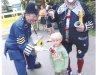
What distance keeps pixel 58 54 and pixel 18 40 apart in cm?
62

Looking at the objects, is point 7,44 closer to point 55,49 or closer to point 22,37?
point 22,37

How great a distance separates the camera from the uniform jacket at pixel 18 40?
107 inches

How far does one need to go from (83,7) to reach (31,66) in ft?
5.51

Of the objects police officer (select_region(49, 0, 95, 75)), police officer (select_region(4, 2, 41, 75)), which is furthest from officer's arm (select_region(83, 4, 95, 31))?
police officer (select_region(4, 2, 41, 75))

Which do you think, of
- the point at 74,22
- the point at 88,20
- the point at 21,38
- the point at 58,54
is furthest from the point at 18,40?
the point at 88,20

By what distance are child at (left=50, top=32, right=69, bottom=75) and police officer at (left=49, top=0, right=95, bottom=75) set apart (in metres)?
0.16

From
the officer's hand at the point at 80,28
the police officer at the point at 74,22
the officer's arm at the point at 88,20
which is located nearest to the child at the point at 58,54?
the police officer at the point at 74,22

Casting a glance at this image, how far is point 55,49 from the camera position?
2668 mm

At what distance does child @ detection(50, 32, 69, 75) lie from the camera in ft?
8.62

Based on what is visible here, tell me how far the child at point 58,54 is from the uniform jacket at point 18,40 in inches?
13.4

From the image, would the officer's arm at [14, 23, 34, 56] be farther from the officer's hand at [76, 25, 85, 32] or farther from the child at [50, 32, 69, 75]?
the officer's hand at [76, 25, 85, 32]

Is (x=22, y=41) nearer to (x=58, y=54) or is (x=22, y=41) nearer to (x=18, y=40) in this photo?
(x=18, y=40)

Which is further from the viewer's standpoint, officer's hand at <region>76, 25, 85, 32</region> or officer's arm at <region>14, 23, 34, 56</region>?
officer's arm at <region>14, 23, 34, 56</region>

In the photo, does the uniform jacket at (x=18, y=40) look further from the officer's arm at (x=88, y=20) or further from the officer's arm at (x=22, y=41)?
the officer's arm at (x=88, y=20)
